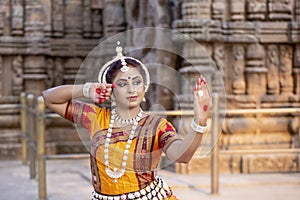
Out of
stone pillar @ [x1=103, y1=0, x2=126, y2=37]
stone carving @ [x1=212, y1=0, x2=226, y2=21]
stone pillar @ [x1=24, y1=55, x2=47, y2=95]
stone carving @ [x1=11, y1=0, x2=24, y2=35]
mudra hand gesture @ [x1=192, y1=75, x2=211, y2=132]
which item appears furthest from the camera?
stone pillar @ [x1=103, y1=0, x2=126, y2=37]

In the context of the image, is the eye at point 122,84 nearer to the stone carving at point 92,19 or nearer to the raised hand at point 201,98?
the raised hand at point 201,98

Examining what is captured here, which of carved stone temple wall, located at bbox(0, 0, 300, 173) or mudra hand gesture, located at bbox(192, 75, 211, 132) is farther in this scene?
carved stone temple wall, located at bbox(0, 0, 300, 173)

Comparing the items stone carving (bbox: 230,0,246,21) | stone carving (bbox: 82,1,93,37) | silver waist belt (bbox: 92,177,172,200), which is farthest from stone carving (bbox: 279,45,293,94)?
silver waist belt (bbox: 92,177,172,200)

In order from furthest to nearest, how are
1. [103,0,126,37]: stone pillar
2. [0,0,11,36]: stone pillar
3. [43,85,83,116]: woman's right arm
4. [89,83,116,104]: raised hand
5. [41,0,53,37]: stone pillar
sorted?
[103,0,126,37]: stone pillar
[41,0,53,37]: stone pillar
[0,0,11,36]: stone pillar
[43,85,83,116]: woman's right arm
[89,83,116,104]: raised hand

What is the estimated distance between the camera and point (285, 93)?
7168 mm

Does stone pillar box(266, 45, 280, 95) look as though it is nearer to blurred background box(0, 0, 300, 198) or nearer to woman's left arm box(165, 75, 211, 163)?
blurred background box(0, 0, 300, 198)

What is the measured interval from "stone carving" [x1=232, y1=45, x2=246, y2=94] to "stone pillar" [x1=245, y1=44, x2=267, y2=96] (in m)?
0.07

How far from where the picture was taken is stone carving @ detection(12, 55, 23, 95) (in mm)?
8938

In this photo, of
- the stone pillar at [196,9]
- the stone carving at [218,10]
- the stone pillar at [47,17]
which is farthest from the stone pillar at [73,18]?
the stone carving at [218,10]

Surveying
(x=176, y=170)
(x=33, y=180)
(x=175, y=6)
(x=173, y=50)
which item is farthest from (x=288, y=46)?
(x=173, y=50)

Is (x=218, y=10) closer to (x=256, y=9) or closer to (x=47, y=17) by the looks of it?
(x=256, y=9)

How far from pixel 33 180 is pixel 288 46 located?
→ 3.46m

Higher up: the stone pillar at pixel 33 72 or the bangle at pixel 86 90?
→ the bangle at pixel 86 90

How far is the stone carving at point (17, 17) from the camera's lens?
898 centimetres
